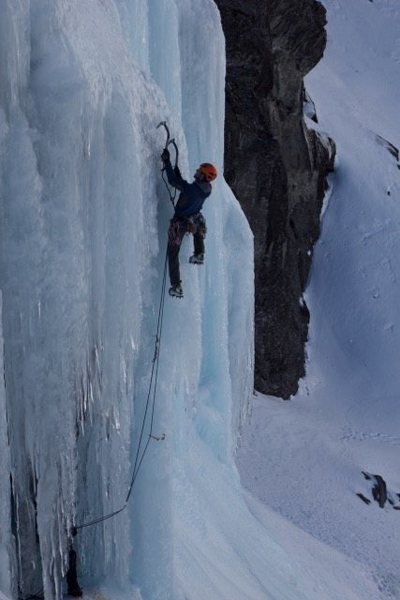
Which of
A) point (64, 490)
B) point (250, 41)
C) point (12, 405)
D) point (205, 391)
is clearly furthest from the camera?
point (250, 41)

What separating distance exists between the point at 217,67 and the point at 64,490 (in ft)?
21.9

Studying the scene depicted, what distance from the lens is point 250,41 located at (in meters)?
20.5

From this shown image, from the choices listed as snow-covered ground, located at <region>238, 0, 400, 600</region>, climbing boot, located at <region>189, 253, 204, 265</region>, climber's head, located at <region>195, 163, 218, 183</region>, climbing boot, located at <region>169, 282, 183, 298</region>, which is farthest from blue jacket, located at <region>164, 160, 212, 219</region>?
snow-covered ground, located at <region>238, 0, 400, 600</region>

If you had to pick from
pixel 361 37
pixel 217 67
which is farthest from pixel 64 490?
pixel 361 37

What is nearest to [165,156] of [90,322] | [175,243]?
[175,243]

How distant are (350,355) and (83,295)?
17374 millimetres

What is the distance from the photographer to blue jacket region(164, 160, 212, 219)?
7098 millimetres

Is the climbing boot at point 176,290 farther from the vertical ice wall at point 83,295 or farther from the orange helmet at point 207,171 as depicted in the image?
the orange helmet at point 207,171

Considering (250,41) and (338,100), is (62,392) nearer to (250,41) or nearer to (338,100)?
(250,41)

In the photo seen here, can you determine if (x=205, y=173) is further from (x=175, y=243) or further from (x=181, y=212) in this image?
(x=175, y=243)

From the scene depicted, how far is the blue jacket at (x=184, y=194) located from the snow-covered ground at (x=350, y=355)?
25.7 ft

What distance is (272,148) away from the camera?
21.2 metres

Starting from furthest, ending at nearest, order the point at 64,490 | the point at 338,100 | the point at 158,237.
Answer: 1. the point at 338,100
2. the point at 158,237
3. the point at 64,490

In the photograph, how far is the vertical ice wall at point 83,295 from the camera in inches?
223
